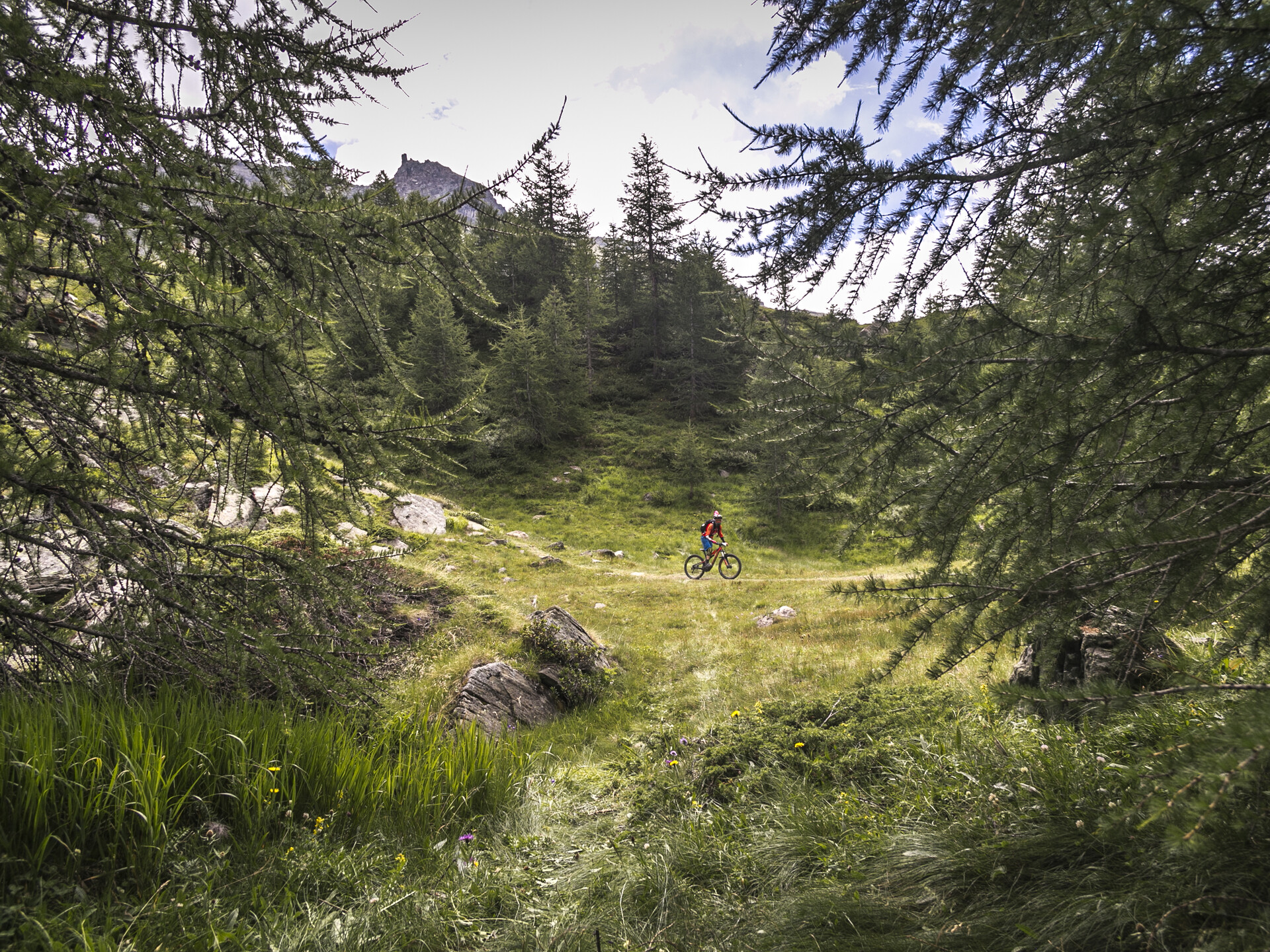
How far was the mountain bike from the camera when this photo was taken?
60.8 feet

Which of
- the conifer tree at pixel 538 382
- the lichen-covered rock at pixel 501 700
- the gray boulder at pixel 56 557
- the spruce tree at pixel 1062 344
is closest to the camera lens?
the spruce tree at pixel 1062 344

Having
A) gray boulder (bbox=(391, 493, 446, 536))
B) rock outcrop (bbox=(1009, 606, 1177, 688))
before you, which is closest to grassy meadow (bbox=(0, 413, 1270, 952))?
rock outcrop (bbox=(1009, 606, 1177, 688))

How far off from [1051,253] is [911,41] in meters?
1.29

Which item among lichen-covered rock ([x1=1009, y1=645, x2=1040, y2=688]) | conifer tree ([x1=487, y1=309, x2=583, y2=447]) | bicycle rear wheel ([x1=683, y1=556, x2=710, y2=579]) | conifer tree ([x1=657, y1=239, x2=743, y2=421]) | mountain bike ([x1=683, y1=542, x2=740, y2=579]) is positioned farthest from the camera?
conifer tree ([x1=657, y1=239, x2=743, y2=421])

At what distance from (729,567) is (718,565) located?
51 cm

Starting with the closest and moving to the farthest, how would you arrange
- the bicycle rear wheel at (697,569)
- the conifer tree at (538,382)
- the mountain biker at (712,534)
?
the mountain biker at (712,534)
the bicycle rear wheel at (697,569)
the conifer tree at (538,382)

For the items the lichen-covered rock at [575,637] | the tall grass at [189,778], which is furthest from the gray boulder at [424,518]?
the tall grass at [189,778]

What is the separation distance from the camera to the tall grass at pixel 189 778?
2.31m

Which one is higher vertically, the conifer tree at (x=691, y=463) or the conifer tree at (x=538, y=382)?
the conifer tree at (x=538, y=382)

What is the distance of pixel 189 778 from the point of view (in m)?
2.85

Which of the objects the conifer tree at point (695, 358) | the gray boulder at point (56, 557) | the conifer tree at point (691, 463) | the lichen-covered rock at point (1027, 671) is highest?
the conifer tree at point (695, 358)

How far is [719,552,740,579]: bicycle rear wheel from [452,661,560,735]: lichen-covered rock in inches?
458

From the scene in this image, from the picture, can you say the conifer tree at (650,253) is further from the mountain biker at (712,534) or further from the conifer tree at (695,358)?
the mountain biker at (712,534)

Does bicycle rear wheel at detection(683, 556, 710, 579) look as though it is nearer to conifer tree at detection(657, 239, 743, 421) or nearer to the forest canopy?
the forest canopy
